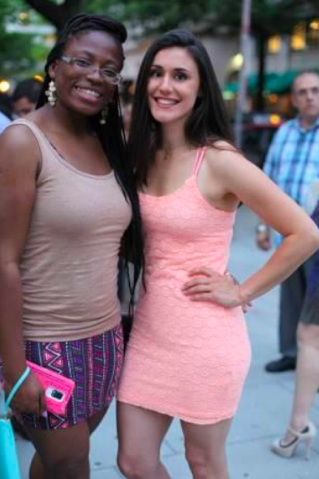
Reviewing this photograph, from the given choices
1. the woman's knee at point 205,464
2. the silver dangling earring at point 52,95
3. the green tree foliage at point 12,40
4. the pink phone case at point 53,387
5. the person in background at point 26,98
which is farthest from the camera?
the green tree foliage at point 12,40

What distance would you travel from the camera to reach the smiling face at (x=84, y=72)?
1.99 metres

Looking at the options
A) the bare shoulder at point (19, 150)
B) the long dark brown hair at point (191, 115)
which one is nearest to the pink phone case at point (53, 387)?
the bare shoulder at point (19, 150)

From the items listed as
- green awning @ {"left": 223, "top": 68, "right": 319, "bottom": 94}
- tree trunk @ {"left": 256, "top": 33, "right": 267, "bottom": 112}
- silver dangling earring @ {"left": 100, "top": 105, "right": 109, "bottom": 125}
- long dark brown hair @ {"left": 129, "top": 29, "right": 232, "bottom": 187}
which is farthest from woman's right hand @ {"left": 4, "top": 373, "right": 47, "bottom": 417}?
green awning @ {"left": 223, "top": 68, "right": 319, "bottom": 94}

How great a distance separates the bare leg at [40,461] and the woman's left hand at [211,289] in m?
0.53

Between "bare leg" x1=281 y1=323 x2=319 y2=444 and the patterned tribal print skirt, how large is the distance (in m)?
1.43

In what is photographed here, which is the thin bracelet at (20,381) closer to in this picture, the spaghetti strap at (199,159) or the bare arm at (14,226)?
the bare arm at (14,226)

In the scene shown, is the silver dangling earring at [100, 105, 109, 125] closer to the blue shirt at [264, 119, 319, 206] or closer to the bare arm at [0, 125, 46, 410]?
the bare arm at [0, 125, 46, 410]

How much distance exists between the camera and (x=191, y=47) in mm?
2172

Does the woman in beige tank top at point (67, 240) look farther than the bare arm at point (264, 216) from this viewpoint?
No

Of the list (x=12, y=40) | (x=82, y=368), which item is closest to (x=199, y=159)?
(x=82, y=368)

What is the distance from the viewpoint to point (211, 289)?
215 cm

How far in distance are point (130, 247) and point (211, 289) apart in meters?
0.32

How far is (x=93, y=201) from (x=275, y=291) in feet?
15.8

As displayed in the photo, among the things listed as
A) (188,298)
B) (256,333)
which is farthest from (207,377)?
(256,333)
